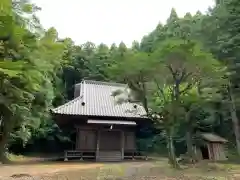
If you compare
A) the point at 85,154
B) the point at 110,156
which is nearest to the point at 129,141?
the point at 110,156

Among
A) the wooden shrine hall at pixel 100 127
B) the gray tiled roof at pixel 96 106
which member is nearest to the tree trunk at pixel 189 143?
the gray tiled roof at pixel 96 106

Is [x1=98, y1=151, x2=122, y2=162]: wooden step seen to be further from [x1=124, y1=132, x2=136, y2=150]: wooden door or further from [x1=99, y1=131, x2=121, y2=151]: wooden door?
[x1=124, y1=132, x2=136, y2=150]: wooden door

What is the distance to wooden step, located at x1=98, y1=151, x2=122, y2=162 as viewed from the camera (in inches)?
680

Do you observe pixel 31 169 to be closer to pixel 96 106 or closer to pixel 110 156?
pixel 110 156

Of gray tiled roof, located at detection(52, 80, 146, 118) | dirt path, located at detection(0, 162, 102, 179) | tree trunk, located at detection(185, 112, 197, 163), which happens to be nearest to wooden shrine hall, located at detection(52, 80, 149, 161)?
gray tiled roof, located at detection(52, 80, 146, 118)

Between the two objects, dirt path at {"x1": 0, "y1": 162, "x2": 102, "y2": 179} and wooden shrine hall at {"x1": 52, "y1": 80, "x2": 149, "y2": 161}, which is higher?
wooden shrine hall at {"x1": 52, "y1": 80, "x2": 149, "y2": 161}

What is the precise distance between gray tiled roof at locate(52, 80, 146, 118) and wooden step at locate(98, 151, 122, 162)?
279 centimetres

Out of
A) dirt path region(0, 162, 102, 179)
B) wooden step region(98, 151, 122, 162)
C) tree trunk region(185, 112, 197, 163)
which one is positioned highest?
tree trunk region(185, 112, 197, 163)

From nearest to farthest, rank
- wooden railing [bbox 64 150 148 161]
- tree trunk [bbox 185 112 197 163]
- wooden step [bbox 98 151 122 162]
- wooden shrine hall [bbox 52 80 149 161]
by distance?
tree trunk [bbox 185 112 197 163] < wooden shrine hall [bbox 52 80 149 161] < wooden railing [bbox 64 150 148 161] < wooden step [bbox 98 151 122 162]

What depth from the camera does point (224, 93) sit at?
17.4 m

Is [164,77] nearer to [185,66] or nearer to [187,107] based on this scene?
[185,66]

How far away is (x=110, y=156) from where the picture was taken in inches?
692

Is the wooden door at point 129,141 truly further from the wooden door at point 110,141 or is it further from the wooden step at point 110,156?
the wooden step at point 110,156

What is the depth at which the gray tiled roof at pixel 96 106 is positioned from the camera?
54.1 feet
